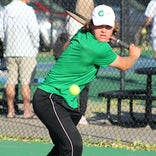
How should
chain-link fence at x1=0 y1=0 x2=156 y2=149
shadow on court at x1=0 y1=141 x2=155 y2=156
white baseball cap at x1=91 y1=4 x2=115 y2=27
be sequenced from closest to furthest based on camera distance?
white baseball cap at x1=91 y1=4 x2=115 y2=27, shadow on court at x1=0 y1=141 x2=155 y2=156, chain-link fence at x1=0 y1=0 x2=156 y2=149

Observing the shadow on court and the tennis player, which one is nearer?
the tennis player

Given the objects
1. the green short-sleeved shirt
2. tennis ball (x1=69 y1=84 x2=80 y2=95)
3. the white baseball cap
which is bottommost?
tennis ball (x1=69 y1=84 x2=80 y2=95)

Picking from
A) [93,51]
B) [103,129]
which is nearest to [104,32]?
[93,51]

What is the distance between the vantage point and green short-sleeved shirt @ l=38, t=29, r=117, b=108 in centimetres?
627

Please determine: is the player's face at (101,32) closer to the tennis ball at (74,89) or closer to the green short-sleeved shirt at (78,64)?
the green short-sleeved shirt at (78,64)

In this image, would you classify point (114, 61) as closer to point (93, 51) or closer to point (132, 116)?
point (93, 51)

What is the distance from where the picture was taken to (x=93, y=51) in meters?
6.24

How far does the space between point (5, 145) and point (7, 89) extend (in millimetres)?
1812

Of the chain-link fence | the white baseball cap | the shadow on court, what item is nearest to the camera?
the white baseball cap

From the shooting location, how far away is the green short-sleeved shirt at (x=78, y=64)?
627 centimetres

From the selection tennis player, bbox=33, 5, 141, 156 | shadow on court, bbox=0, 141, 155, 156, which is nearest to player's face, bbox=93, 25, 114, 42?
tennis player, bbox=33, 5, 141, 156

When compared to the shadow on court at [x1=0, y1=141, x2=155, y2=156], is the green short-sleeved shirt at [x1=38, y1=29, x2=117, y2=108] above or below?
above

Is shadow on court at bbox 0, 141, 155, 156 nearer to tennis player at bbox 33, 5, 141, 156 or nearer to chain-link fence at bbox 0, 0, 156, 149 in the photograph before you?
chain-link fence at bbox 0, 0, 156, 149

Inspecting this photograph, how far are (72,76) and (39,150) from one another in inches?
99.2
